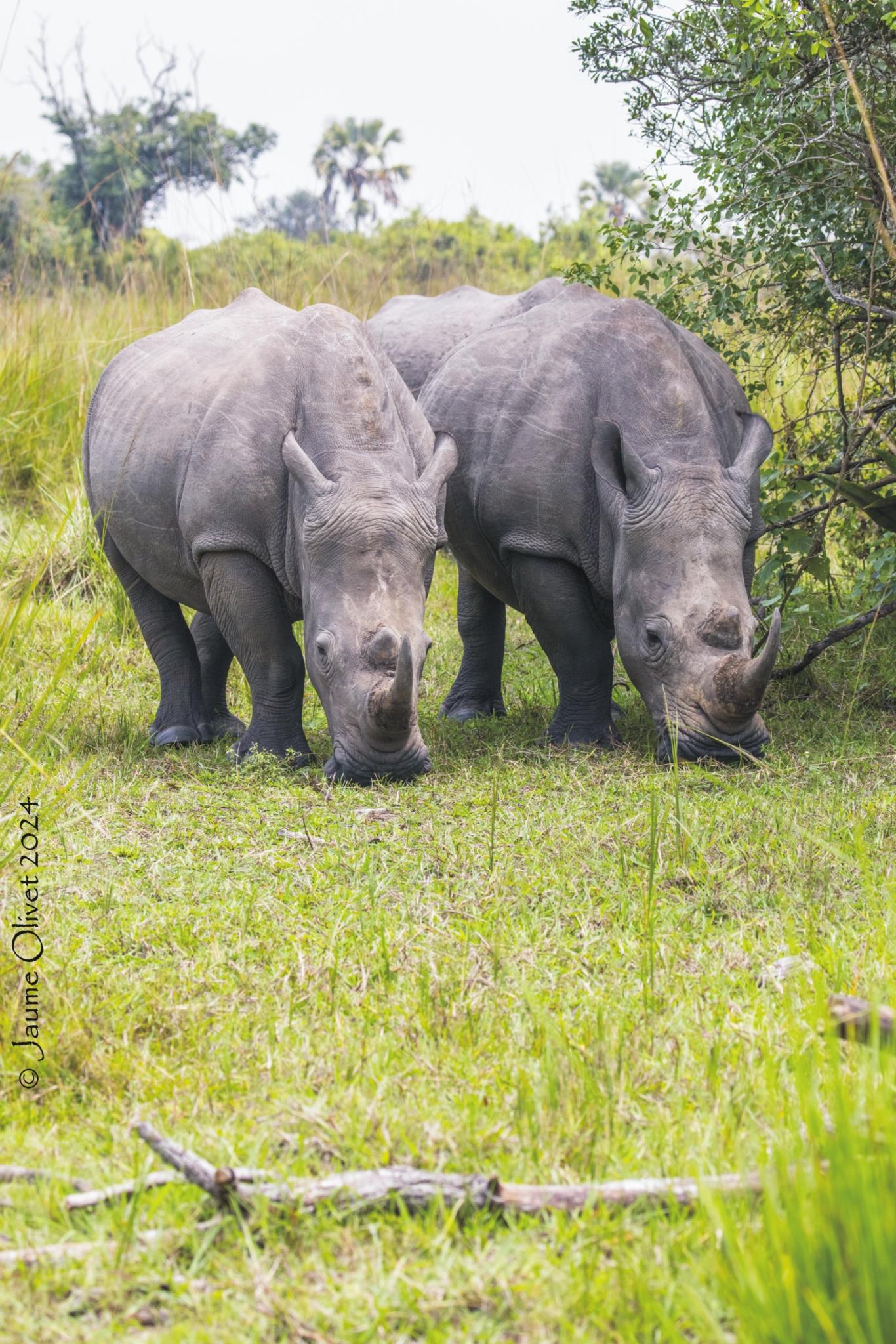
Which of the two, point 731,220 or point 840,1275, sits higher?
point 731,220

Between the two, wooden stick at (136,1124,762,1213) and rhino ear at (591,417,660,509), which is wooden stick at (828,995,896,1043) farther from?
→ rhino ear at (591,417,660,509)

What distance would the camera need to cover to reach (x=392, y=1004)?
323 cm

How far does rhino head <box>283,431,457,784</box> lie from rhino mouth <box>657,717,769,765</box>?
3.08 ft

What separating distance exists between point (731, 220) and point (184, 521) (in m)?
2.92

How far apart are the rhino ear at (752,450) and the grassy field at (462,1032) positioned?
1.04m

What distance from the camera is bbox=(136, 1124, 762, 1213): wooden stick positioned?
2.32m

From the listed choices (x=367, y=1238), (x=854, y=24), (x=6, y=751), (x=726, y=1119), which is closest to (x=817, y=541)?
(x=854, y=24)

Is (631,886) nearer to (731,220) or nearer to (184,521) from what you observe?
(184,521)

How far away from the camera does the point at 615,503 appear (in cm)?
568

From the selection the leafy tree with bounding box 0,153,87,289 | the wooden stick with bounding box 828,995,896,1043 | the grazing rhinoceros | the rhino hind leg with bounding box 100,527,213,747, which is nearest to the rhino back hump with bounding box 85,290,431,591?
the grazing rhinoceros

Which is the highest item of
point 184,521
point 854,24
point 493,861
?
point 854,24

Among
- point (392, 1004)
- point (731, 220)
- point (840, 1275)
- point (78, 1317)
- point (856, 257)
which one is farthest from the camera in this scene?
point (731, 220)

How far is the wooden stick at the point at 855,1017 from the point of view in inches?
88.0

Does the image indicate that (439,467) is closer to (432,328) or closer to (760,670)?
(760,670)
